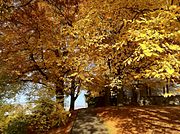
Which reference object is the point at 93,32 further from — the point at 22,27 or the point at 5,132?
the point at 5,132

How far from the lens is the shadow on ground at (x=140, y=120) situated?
40.5 ft

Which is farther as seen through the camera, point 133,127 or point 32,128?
point 32,128

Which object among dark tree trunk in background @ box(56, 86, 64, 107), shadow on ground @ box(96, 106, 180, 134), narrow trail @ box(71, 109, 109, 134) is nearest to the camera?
shadow on ground @ box(96, 106, 180, 134)

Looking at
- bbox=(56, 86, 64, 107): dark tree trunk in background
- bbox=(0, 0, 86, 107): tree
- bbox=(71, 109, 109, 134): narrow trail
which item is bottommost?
bbox=(71, 109, 109, 134): narrow trail

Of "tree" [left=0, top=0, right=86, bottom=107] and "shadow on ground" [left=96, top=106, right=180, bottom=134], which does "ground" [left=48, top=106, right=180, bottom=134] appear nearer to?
"shadow on ground" [left=96, top=106, right=180, bottom=134]

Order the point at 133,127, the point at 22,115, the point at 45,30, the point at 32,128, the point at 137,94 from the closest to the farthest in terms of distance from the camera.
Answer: the point at 133,127, the point at 22,115, the point at 32,128, the point at 45,30, the point at 137,94

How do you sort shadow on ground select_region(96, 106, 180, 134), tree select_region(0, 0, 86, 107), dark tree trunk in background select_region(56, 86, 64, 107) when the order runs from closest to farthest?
1. shadow on ground select_region(96, 106, 180, 134)
2. dark tree trunk in background select_region(56, 86, 64, 107)
3. tree select_region(0, 0, 86, 107)

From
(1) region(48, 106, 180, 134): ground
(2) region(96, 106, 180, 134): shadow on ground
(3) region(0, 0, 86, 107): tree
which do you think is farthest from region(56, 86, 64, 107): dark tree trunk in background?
(2) region(96, 106, 180, 134): shadow on ground

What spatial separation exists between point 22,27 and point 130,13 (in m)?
5.99

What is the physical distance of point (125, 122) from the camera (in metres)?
13.3

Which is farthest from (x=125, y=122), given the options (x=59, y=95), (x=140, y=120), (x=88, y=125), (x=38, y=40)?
(x=38, y=40)

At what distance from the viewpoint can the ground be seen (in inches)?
490

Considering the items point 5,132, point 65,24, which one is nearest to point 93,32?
point 65,24

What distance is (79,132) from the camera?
1271 cm
